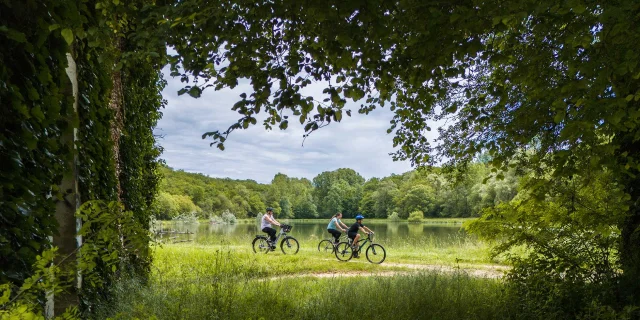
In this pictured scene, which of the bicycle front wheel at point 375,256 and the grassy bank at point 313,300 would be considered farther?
the bicycle front wheel at point 375,256

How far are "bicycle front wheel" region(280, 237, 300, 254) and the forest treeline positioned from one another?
42896 millimetres

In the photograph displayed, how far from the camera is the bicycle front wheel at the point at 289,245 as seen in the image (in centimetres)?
1336

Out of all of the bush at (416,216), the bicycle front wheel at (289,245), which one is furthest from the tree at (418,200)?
the bicycle front wheel at (289,245)

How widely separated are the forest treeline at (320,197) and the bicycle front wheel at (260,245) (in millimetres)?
42585

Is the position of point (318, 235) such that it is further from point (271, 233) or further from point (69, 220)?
point (69, 220)

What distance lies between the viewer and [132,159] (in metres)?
6.91

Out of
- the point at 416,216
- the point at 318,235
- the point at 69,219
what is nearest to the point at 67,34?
the point at 69,219

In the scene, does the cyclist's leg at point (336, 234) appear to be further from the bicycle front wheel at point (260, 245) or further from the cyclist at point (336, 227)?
the bicycle front wheel at point (260, 245)

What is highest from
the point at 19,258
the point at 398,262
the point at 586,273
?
the point at 19,258

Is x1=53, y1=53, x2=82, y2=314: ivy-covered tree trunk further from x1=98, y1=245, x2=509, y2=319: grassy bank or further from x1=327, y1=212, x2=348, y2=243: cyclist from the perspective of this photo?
x1=327, y1=212, x2=348, y2=243: cyclist

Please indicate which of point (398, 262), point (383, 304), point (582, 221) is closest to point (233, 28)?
point (383, 304)

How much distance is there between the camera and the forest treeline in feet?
214

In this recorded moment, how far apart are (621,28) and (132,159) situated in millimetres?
6864

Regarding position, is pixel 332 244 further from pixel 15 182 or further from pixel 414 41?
pixel 15 182
